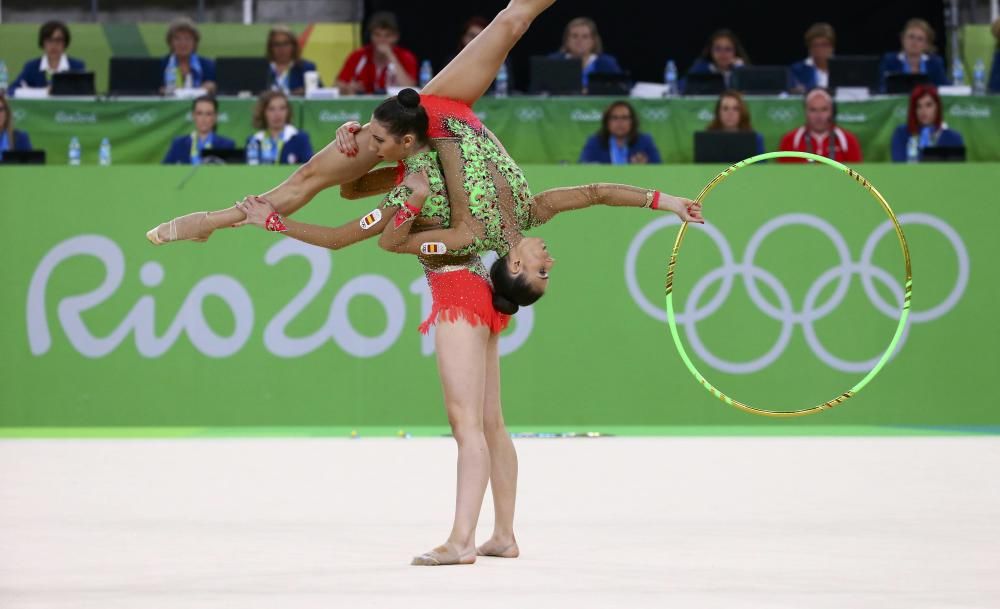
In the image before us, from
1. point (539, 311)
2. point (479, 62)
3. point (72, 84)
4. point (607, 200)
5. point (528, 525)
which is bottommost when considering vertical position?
point (528, 525)

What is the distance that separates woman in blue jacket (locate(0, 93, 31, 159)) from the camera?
11.8 metres

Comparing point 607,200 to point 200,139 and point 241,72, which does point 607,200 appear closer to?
point 200,139

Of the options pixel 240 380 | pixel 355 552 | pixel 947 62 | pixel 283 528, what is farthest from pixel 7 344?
pixel 947 62

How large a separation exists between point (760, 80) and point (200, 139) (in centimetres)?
470

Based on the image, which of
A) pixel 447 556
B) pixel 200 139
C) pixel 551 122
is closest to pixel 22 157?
pixel 200 139

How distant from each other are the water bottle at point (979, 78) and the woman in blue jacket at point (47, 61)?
8.18 metres

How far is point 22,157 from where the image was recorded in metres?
11.4

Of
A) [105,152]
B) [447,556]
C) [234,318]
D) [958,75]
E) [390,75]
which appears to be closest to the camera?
[447,556]

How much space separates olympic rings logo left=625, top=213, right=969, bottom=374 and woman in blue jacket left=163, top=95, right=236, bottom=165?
3455mm

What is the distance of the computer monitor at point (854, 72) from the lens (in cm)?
1316

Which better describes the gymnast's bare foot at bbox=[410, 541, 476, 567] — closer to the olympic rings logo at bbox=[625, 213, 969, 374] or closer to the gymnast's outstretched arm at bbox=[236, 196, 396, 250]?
the gymnast's outstretched arm at bbox=[236, 196, 396, 250]

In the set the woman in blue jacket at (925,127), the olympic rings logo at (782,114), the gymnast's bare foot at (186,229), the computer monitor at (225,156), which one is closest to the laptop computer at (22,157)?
the computer monitor at (225,156)

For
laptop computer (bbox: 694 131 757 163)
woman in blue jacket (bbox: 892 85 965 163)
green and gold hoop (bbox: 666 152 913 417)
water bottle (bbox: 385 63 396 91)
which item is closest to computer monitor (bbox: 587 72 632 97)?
laptop computer (bbox: 694 131 757 163)

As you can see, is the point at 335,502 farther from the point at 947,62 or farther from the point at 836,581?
the point at 947,62
